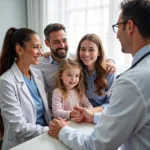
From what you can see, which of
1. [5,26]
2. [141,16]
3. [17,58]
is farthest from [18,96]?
[5,26]

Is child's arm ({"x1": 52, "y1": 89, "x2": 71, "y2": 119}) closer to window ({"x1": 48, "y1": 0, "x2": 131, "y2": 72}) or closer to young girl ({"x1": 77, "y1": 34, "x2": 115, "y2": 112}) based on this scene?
young girl ({"x1": 77, "y1": 34, "x2": 115, "y2": 112})

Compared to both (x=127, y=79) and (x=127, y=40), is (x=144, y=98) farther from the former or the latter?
(x=127, y=40)

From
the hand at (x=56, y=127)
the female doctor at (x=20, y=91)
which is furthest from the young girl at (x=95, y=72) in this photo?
the hand at (x=56, y=127)

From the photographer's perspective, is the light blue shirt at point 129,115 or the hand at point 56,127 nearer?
the light blue shirt at point 129,115

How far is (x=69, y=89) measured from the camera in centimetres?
182

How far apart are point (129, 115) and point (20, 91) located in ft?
3.38

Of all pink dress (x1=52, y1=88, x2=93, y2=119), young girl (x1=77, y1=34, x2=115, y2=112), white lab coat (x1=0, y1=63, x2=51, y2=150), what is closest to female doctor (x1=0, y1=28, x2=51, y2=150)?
white lab coat (x1=0, y1=63, x2=51, y2=150)

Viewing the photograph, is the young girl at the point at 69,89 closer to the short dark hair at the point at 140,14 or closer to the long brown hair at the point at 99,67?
the long brown hair at the point at 99,67

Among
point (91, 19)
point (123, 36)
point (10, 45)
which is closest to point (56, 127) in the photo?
point (123, 36)

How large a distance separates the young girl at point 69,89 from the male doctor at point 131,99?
795 millimetres

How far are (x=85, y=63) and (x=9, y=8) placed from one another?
2576mm

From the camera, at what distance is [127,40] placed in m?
0.91

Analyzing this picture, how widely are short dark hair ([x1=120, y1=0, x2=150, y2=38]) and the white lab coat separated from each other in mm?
1009

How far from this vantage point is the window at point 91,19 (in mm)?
3002
